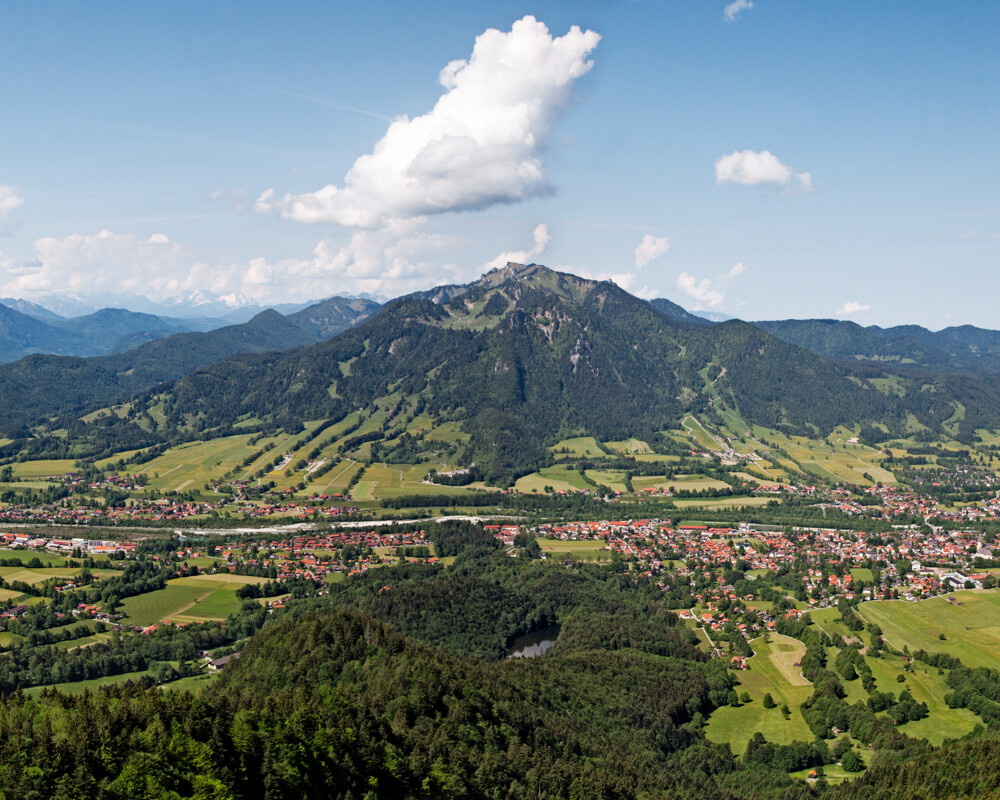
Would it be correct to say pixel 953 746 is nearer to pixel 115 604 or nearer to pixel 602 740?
pixel 602 740

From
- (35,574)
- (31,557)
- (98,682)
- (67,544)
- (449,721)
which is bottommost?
(98,682)

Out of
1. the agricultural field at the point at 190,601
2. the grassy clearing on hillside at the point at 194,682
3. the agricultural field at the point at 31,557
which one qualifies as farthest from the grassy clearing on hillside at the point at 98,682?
the agricultural field at the point at 31,557

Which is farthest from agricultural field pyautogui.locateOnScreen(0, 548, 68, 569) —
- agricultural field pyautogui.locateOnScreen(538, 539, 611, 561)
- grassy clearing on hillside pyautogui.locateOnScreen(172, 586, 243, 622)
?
agricultural field pyautogui.locateOnScreen(538, 539, 611, 561)

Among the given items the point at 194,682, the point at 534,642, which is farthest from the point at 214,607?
the point at 534,642

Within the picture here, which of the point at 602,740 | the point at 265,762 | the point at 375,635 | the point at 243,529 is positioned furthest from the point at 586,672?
the point at 243,529

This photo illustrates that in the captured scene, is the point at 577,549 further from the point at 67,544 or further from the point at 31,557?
the point at 31,557

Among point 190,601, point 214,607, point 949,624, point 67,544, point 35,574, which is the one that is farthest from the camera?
point 67,544

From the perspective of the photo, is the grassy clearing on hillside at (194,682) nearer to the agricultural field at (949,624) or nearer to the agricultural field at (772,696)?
the agricultural field at (772,696)

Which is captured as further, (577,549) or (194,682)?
(577,549)

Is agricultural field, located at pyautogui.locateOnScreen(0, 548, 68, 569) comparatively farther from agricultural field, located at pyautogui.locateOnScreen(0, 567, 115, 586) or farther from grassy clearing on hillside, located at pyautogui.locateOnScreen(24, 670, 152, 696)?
grassy clearing on hillside, located at pyautogui.locateOnScreen(24, 670, 152, 696)
